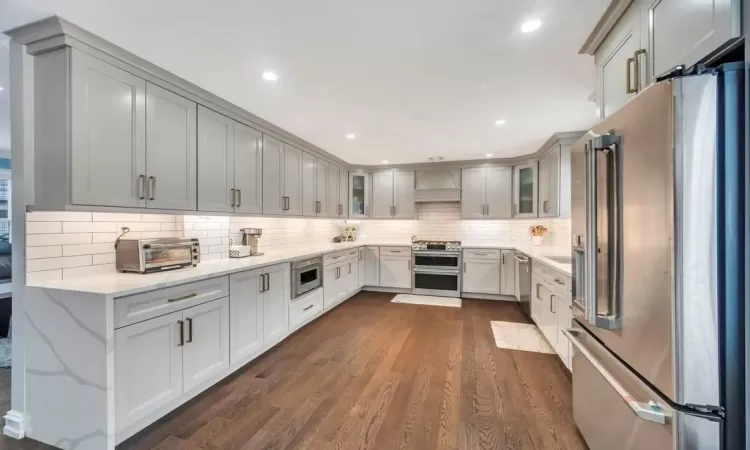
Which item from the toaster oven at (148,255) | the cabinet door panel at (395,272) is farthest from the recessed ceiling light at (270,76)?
the cabinet door panel at (395,272)

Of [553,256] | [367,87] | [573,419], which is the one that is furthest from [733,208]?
[553,256]

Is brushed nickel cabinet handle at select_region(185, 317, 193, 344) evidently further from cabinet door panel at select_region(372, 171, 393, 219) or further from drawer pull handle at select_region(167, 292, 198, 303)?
cabinet door panel at select_region(372, 171, 393, 219)

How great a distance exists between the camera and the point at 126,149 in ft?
6.70

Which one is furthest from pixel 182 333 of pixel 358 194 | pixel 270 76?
pixel 358 194

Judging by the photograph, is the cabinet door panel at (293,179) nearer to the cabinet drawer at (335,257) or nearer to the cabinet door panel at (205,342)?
the cabinet drawer at (335,257)

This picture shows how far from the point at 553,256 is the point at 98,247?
4.36 meters

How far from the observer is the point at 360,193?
19.5 feet

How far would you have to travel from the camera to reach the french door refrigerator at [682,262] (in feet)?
3.12

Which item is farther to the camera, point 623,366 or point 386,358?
point 386,358

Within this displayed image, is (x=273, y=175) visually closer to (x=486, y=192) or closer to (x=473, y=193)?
(x=473, y=193)

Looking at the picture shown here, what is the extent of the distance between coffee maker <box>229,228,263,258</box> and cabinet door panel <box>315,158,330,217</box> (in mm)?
1325

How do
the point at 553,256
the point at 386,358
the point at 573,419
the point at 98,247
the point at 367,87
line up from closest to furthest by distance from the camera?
the point at 573,419
the point at 98,247
the point at 367,87
the point at 386,358
the point at 553,256

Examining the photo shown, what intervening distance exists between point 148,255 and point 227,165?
41.7 inches

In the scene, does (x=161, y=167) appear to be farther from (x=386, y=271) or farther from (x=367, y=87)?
(x=386, y=271)
